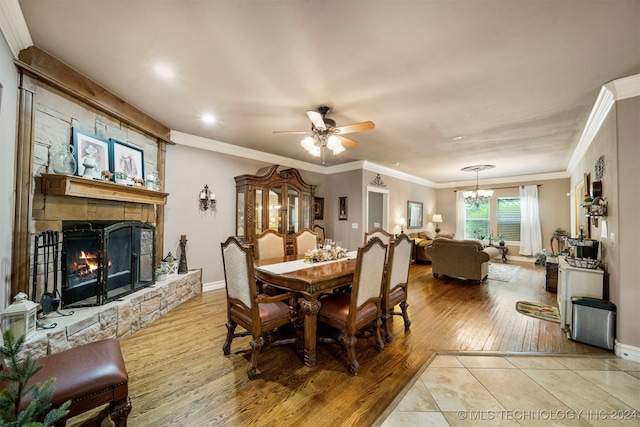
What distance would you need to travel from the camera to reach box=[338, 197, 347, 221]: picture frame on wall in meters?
5.79

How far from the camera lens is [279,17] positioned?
160cm

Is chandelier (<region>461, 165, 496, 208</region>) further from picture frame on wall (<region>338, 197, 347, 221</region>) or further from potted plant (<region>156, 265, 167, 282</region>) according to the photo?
potted plant (<region>156, 265, 167, 282</region>)

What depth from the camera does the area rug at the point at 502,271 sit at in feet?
17.0

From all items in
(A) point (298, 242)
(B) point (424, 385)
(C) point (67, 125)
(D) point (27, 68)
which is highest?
(D) point (27, 68)

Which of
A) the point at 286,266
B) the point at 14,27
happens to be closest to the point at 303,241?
the point at 286,266

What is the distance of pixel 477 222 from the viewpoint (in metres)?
7.96

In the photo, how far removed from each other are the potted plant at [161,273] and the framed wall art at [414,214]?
6077mm

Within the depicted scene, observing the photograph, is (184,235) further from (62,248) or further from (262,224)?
(62,248)

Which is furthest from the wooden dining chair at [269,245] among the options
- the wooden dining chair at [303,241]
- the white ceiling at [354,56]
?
the white ceiling at [354,56]

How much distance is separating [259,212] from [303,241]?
49.9 inches

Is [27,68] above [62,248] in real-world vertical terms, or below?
above

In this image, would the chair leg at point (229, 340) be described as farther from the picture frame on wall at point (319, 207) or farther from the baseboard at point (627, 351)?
the picture frame on wall at point (319, 207)

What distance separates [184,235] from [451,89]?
401 cm

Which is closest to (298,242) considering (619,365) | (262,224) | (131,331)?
(262,224)
